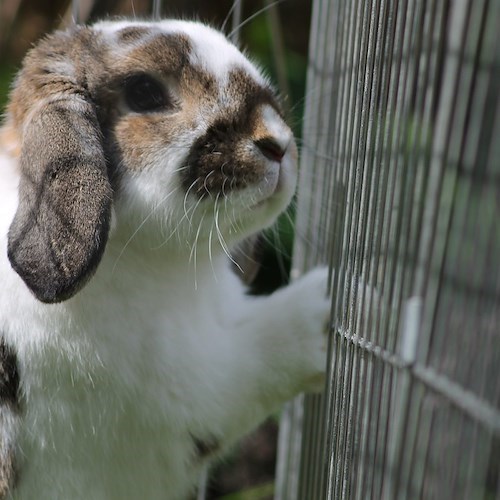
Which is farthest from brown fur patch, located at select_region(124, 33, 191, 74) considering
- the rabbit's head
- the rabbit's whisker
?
the rabbit's whisker

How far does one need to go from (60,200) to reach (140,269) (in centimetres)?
24

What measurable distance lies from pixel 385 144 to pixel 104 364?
663 millimetres

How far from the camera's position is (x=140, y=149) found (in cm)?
151

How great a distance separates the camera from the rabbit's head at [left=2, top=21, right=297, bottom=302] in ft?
4.56

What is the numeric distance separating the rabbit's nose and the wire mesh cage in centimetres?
11

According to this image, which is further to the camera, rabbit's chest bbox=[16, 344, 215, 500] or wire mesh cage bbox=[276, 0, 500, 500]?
rabbit's chest bbox=[16, 344, 215, 500]

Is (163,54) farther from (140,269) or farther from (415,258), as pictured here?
(415,258)

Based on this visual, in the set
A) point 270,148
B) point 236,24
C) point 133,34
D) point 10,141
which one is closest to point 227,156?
point 270,148

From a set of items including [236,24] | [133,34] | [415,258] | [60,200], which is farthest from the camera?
[236,24]

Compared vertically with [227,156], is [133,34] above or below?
above

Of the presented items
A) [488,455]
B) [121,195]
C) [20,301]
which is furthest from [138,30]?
[488,455]

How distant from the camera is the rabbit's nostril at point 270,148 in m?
1.49

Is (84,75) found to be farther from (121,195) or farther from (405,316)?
(405,316)

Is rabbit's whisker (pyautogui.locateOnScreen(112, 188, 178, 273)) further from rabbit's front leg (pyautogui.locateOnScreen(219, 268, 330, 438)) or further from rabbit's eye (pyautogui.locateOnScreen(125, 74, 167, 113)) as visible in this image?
rabbit's front leg (pyautogui.locateOnScreen(219, 268, 330, 438))
